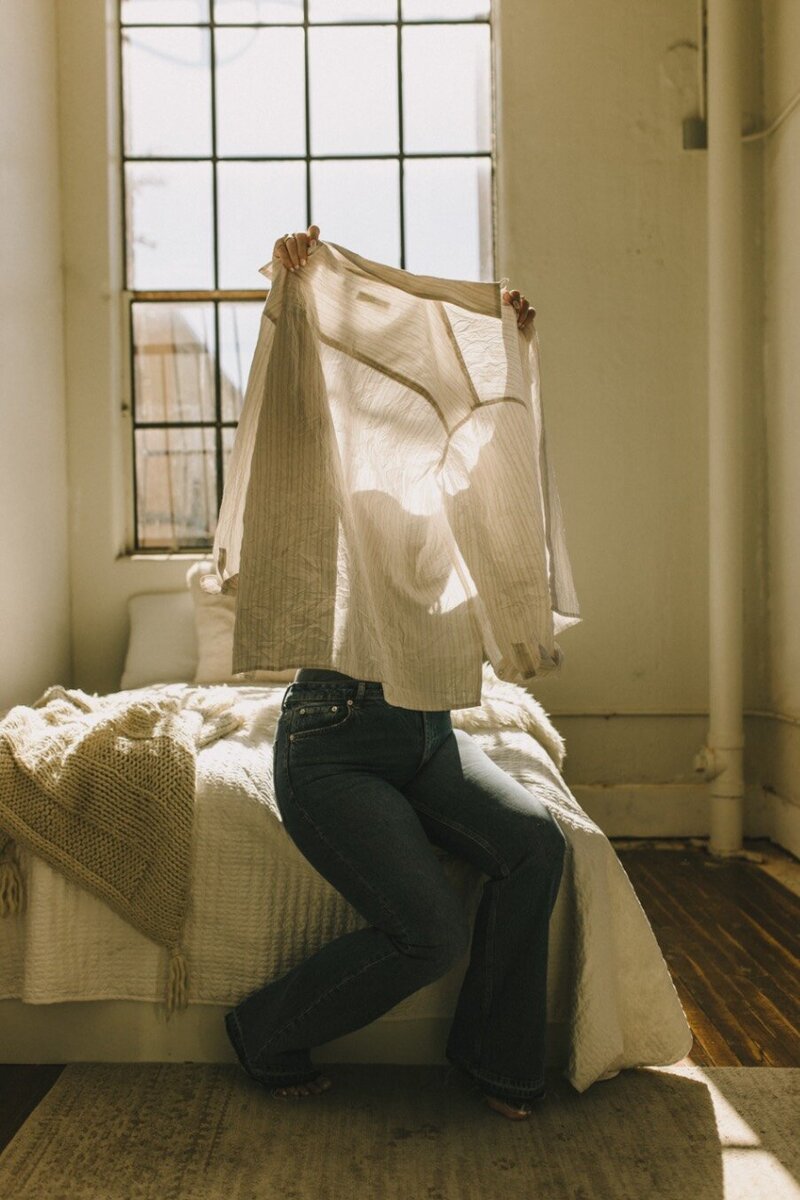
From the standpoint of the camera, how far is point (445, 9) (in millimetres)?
4406

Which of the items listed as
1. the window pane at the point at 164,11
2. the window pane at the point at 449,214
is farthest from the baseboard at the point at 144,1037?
the window pane at the point at 164,11

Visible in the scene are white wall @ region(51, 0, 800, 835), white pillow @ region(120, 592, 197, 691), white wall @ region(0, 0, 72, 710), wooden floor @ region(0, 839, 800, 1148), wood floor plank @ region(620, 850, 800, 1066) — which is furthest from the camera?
white wall @ region(51, 0, 800, 835)

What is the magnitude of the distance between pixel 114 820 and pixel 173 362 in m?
2.70

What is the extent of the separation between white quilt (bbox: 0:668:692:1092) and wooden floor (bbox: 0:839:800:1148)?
0.24 m

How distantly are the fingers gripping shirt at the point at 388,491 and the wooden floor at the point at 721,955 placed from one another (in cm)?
97

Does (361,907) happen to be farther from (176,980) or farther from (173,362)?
(173,362)

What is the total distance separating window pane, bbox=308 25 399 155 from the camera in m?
4.41

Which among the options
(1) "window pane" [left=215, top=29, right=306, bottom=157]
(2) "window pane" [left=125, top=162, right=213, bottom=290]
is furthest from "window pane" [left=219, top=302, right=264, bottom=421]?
(1) "window pane" [left=215, top=29, right=306, bottom=157]

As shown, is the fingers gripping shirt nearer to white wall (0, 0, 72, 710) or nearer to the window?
white wall (0, 0, 72, 710)

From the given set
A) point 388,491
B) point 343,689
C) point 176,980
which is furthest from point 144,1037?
point 388,491

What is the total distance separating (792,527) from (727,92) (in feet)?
5.26

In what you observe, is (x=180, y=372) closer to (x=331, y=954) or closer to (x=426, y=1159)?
(x=331, y=954)

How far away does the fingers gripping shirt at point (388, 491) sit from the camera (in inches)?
74.7

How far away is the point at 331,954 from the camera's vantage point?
1.96m
